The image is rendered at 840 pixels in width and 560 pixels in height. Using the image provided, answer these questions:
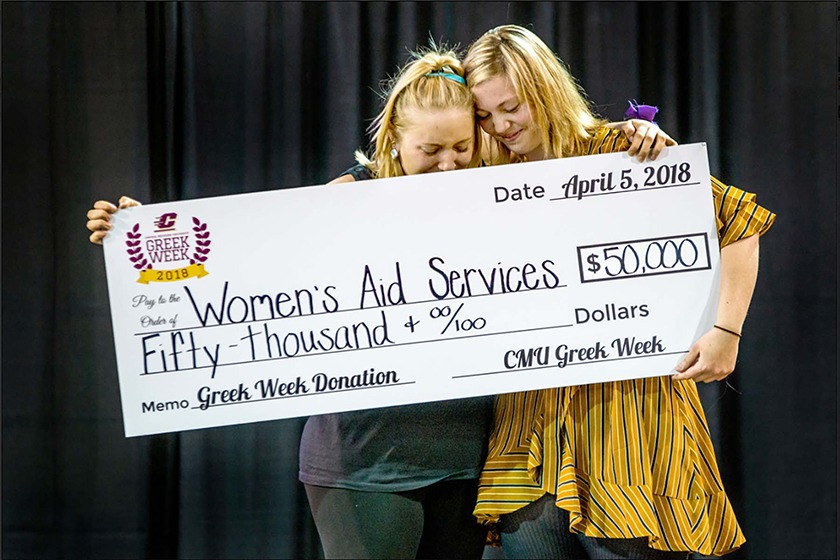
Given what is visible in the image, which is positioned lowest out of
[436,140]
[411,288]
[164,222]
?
[411,288]

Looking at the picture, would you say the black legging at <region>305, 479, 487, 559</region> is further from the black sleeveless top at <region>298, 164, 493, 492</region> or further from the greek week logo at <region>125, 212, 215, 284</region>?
the greek week logo at <region>125, 212, 215, 284</region>

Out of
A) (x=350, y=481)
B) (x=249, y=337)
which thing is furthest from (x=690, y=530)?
(x=249, y=337)

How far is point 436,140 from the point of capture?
4.84 ft

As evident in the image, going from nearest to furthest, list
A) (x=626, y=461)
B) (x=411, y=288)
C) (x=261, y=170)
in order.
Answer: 1. (x=626, y=461)
2. (x=411, y=288)
3. (x=261, y=170)

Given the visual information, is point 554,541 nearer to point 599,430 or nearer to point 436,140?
point 599,430

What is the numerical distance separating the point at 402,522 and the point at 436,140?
0.65 metres

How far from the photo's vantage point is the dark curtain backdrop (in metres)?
2.26

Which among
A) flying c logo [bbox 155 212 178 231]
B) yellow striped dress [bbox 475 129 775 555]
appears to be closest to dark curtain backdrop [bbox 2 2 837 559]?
flying c logo [bbox 155 212 178 231]

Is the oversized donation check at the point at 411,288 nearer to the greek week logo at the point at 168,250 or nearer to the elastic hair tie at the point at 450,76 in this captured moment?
the greek week logo at the point at 168,250

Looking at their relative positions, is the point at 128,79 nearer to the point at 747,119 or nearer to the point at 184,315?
the point at 184,315

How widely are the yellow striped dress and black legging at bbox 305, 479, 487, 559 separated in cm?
6

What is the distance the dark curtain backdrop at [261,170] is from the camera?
226 centimetres

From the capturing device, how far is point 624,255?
150 cm

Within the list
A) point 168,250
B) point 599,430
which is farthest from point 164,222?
point 599,430
